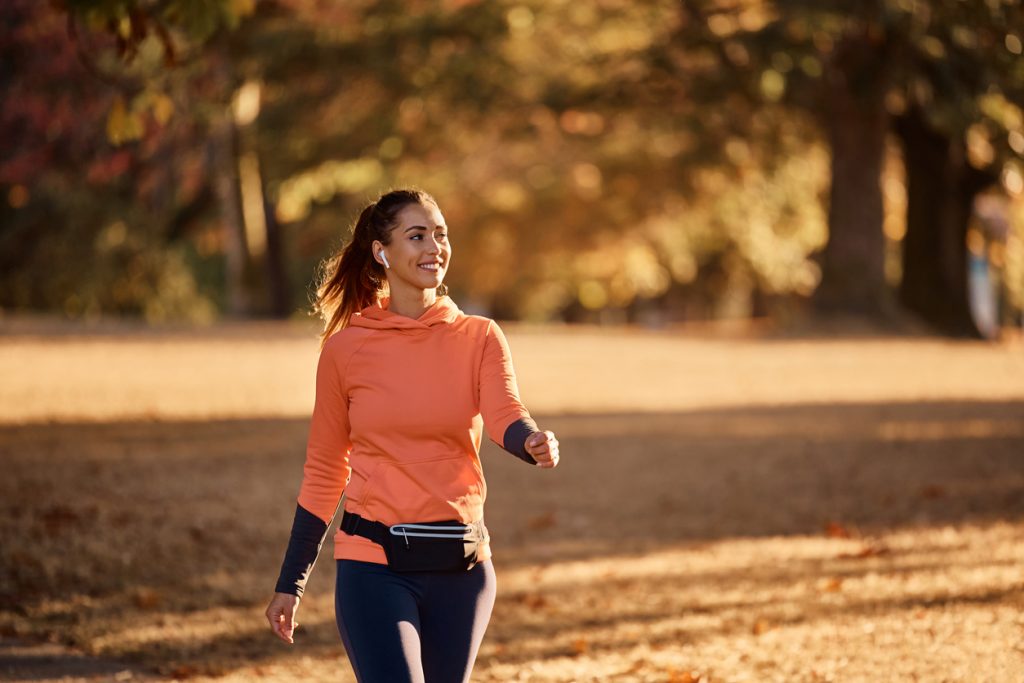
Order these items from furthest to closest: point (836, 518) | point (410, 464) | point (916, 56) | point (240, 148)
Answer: point (240, 148)
point (916, 56)
point (836, 518)
point (410, 464)

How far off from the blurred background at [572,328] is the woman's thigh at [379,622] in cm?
136

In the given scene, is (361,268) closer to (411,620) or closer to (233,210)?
(411,620)

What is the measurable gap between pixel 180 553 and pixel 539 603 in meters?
2.46

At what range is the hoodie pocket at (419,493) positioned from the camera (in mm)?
3703

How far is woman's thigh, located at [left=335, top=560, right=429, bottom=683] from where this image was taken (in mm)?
3580

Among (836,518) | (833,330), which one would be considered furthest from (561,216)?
(836,518)

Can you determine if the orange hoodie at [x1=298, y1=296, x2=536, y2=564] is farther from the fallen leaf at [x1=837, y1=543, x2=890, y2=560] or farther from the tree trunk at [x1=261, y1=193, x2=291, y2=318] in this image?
the tree trunk at [x1=261, y1=193, x2=291, y2=318]

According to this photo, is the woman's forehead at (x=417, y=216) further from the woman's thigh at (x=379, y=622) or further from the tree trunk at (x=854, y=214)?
the tree trunk at (x=854, y=214)

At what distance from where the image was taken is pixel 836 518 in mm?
9922

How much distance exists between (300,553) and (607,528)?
20.7 ft

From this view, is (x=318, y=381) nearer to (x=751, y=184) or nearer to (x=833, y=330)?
(x=833, y=330)

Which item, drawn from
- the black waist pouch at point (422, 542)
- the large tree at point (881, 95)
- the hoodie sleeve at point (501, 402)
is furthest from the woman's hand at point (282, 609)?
the large tree at point (881, 95)

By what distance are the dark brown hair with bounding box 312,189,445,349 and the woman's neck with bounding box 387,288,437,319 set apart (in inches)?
6.3

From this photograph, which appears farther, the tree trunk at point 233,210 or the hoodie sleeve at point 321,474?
the tree trunk at point 233,210
